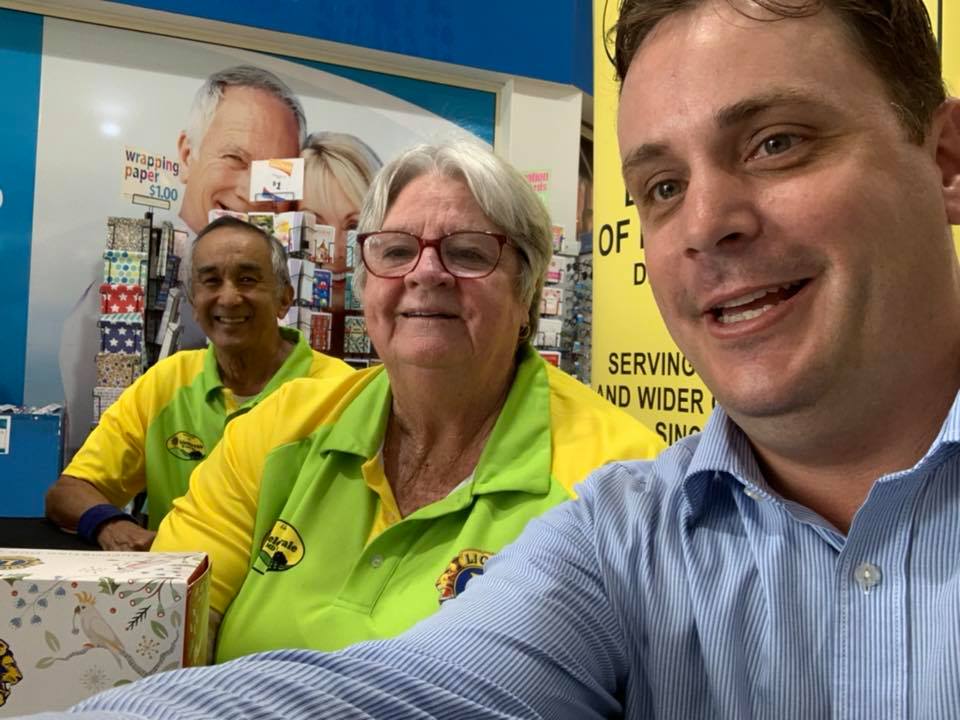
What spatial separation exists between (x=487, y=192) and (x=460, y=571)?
0.81m

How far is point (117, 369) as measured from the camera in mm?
4465

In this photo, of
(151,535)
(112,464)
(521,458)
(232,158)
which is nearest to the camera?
(521,458)

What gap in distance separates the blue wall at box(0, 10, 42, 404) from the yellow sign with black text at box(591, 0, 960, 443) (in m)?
4.03

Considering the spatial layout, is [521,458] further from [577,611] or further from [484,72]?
[484,72]

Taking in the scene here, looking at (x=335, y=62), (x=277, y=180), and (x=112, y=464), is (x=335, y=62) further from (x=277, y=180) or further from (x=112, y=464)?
(x=112, y=464)

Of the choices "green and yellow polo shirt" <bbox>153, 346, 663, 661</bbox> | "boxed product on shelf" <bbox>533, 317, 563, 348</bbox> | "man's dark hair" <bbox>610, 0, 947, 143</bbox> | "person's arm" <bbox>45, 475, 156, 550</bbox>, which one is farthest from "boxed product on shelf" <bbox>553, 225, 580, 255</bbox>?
"man's dark hair" <bbox>610, 0, 947, 143</bbox>

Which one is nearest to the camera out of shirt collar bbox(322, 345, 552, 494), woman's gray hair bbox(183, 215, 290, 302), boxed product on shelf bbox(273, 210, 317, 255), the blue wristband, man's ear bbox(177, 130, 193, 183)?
shirt collar bbox(322, 345, 552, 494)

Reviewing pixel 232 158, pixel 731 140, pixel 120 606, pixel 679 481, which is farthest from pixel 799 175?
pixel 232 158

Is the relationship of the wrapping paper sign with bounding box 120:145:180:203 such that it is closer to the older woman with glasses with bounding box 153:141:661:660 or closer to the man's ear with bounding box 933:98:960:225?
the older woman with glasses with bounding box 153:141:661:660

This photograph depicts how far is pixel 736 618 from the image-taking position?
837 millimetres

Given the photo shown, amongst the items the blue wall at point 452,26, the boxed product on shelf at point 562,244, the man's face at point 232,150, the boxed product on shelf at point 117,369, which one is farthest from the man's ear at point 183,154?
the boxed product on shelf at point 562,244

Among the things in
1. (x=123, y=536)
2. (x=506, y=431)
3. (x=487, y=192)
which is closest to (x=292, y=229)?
(x=123, y=536)

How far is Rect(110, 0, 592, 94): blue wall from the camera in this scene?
5.14 m

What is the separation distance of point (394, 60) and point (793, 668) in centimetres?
557
